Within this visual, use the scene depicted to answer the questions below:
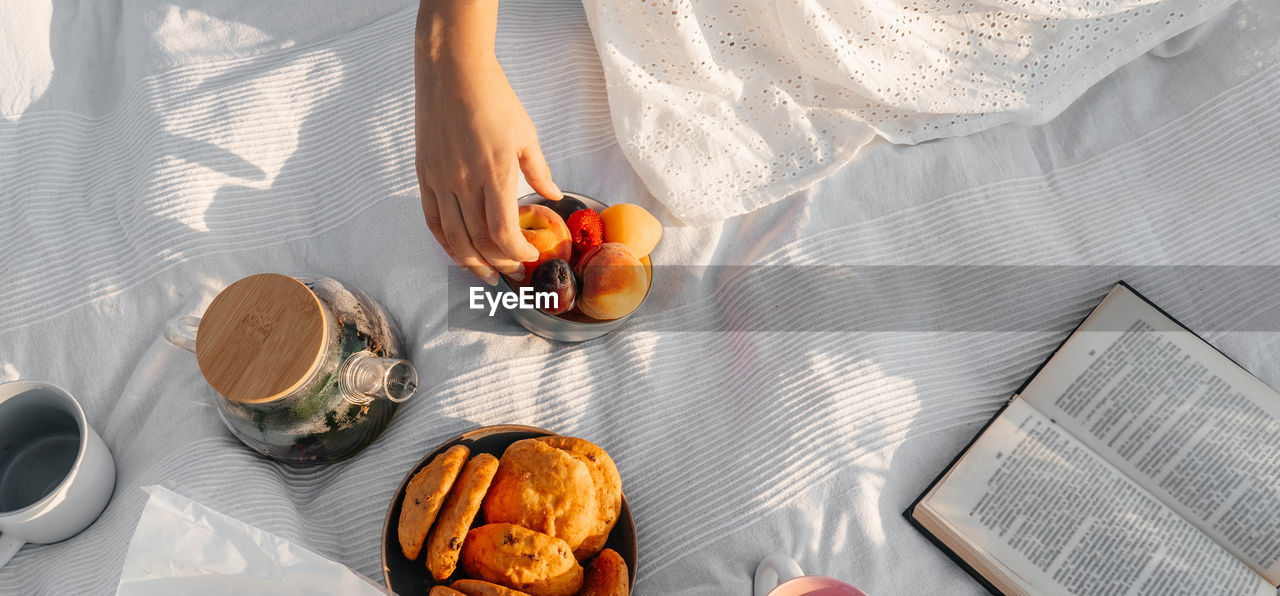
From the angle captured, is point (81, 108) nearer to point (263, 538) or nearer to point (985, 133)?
point (263, 538)

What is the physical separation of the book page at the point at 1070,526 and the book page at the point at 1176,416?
0.08 feet

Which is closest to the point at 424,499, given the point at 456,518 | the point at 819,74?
the point at 456,518

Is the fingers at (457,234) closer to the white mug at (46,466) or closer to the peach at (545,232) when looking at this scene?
the peach at (545,232)

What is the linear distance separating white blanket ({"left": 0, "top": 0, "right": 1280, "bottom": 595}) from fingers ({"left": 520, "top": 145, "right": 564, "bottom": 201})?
0.17m

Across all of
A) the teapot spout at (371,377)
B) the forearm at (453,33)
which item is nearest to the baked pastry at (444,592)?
the teapot spout at (371,377)

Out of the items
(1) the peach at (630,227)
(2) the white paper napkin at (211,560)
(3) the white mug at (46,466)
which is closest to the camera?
(2) the white paper napkin at (211,560)

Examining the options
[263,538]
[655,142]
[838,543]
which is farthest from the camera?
[655,142]

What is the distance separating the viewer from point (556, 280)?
56 cm

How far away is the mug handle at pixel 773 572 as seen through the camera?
572 millimetres

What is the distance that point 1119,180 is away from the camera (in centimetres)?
79

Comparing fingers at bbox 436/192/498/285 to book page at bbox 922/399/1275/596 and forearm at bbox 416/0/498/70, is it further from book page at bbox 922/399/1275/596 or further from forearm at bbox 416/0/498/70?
book page at bbox 922/399/1275/596

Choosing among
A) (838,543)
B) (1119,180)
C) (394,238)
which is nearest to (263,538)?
(394,238)

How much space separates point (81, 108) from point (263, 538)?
60 cm

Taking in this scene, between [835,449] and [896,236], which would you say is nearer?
[835,449]
